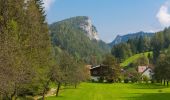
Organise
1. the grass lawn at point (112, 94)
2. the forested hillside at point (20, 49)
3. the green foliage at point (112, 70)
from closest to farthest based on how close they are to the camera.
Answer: the forested hillside at point (20, 49), the grass lawn at point (112, 94), the green foliage at point (112, 70)

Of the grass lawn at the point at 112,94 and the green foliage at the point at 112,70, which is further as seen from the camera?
Result: the green foliage at the point at 112,70

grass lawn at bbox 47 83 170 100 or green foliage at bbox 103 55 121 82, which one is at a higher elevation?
green foliage at bbox 103 55 121 82

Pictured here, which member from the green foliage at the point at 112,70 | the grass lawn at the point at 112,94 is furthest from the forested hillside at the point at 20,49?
the green foliage at the point at 112,70

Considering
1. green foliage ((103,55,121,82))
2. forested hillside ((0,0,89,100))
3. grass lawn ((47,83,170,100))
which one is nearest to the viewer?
forested hillside ((0,0,89,100))

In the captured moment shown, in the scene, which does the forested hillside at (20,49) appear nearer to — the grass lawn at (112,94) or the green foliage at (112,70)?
the grass lawn at (112,94)

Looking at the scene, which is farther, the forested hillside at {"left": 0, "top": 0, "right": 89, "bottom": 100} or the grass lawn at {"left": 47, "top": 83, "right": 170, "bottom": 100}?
the grass lawn at {"left": 47, "top": 83, "right": 170, "bottom": 100}

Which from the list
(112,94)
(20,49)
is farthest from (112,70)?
(20,49)

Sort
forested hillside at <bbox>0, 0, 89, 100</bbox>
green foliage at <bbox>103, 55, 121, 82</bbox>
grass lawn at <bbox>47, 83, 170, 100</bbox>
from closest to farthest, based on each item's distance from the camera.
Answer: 1. forested hillside at <bbox>0, 0, 89, 100</bbox>
2. grass lawn at <bbox>47, 83, 170, 100</bbox>
3. green foliage at <bbox>103, 55, 121, 82</bbox>

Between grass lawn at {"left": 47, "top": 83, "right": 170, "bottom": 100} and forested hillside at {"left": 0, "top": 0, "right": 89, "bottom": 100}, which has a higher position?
forested hillside at {"left": 0, "top": 0, "right": 89, "bottom": 100}

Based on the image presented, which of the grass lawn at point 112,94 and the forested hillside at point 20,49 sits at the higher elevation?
the forested hillside at point 20,49

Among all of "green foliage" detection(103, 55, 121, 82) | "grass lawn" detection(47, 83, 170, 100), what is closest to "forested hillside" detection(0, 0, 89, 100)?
"grass lawn" detection(47, 83, 170, 100)

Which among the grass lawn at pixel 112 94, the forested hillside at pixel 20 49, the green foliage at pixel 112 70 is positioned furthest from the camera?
the green foliage at pixel 112 70

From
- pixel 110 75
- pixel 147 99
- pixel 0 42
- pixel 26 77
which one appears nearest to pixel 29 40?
pixel 26 77

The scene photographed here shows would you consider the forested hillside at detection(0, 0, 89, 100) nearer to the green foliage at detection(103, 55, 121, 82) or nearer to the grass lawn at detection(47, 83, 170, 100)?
the grass lawn at detection(47, 83, 170, 100)
